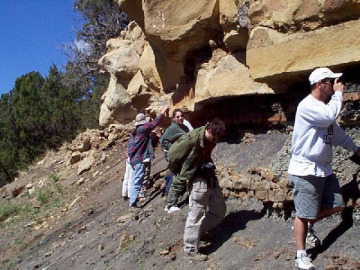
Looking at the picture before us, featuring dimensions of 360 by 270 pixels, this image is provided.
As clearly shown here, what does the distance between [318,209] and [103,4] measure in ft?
59.8

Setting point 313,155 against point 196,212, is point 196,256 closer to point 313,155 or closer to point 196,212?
point 196,212

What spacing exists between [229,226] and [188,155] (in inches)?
46.9

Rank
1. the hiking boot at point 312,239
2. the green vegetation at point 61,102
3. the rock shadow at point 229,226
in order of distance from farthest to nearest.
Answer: the green vegetation at point 61,102, the rock shadow at point 229,226, the hiking boot at point 312,239

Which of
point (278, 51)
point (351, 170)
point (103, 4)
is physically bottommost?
point (351, 170)

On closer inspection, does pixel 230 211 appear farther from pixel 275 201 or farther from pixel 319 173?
pixel 319 173

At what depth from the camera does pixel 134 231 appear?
24.3 feet

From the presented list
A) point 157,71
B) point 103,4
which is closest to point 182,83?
point 157,71

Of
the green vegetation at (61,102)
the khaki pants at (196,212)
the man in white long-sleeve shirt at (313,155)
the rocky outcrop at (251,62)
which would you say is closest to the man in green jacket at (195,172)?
the khaki pants at (196,212)

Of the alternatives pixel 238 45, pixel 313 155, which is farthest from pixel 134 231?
pixel 313 155

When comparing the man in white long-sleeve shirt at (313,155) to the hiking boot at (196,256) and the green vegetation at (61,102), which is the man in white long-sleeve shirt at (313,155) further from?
the green vegetation at (61,102)

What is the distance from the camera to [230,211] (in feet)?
21.3

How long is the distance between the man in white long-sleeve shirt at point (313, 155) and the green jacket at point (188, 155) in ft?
4.37

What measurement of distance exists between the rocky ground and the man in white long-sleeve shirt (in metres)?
0.45

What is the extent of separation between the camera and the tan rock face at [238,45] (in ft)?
20.2
